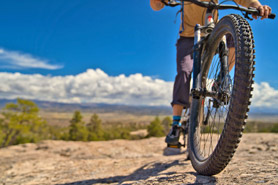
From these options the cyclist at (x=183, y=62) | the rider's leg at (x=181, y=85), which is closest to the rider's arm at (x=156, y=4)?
the cyclist at (x=183, y=62)

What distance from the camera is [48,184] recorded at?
9.02 ft

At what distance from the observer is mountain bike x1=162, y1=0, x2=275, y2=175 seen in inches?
49.6

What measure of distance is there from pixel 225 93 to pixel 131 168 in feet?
7.87

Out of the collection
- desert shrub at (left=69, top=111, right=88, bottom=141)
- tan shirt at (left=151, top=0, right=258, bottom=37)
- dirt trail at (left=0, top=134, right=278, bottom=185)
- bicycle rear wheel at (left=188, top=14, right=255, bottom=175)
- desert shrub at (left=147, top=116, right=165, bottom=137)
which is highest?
tan shirt at (left=151, top=0, right=258, bottom=37)

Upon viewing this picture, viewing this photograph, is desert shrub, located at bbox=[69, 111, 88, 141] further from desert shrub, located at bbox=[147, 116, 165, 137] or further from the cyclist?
the cyclist

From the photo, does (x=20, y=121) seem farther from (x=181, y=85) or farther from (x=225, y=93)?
(x=225, y=93)

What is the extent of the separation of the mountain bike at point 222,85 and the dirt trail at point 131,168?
9.8 inches

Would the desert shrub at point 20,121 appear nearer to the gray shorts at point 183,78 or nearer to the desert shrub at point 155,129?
the desert shrub at point 155,129

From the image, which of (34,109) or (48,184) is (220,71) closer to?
(48,184)

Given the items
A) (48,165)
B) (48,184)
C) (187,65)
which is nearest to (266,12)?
(187,65)

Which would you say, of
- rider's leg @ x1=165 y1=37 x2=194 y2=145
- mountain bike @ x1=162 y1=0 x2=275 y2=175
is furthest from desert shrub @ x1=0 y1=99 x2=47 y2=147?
mountain bike @ x1=162 y1=0 x2=275 y2=175

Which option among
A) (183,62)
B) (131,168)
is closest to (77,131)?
(131,168)

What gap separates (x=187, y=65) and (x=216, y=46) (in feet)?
1.88

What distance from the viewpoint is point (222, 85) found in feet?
6.01
